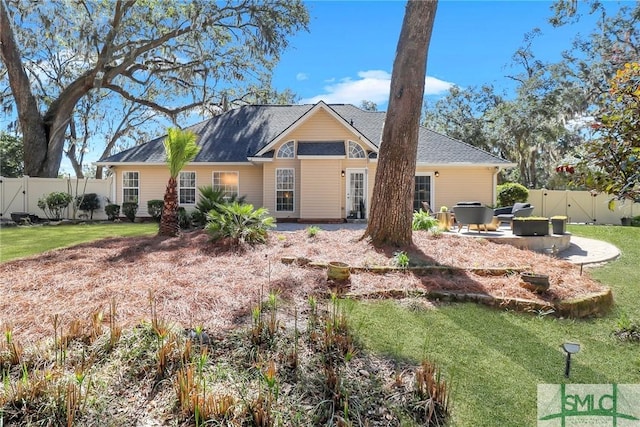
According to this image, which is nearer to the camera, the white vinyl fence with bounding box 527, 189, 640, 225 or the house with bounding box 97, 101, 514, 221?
the house with bounding box 97, 101, 514, 221

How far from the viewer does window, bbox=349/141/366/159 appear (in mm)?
14777

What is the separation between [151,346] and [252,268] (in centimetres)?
279

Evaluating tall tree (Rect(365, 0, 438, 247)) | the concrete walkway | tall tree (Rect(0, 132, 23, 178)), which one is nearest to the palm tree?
tall tree (Rect(365, 0, 438, 247))

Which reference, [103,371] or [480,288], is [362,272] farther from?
[103,371]

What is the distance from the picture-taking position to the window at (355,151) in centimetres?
1478

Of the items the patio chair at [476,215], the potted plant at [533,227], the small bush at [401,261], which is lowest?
the small bush at [401,261]

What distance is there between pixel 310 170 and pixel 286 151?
58.3 inches

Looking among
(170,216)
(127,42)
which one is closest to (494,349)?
(170,216)

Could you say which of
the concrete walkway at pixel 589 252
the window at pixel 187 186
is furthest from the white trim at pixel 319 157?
the concrete walkway at pixel 589 252

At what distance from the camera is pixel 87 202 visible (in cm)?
1664

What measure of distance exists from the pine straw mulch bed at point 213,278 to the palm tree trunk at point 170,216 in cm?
158

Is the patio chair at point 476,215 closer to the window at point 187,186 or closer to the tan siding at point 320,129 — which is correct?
the tan siding at point 320,129

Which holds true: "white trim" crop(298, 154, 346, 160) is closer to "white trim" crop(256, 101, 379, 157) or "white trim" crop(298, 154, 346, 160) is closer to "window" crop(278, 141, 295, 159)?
"window" crop(278, 141, 295, 159)

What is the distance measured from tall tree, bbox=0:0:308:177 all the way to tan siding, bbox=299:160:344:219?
825 centimetres
